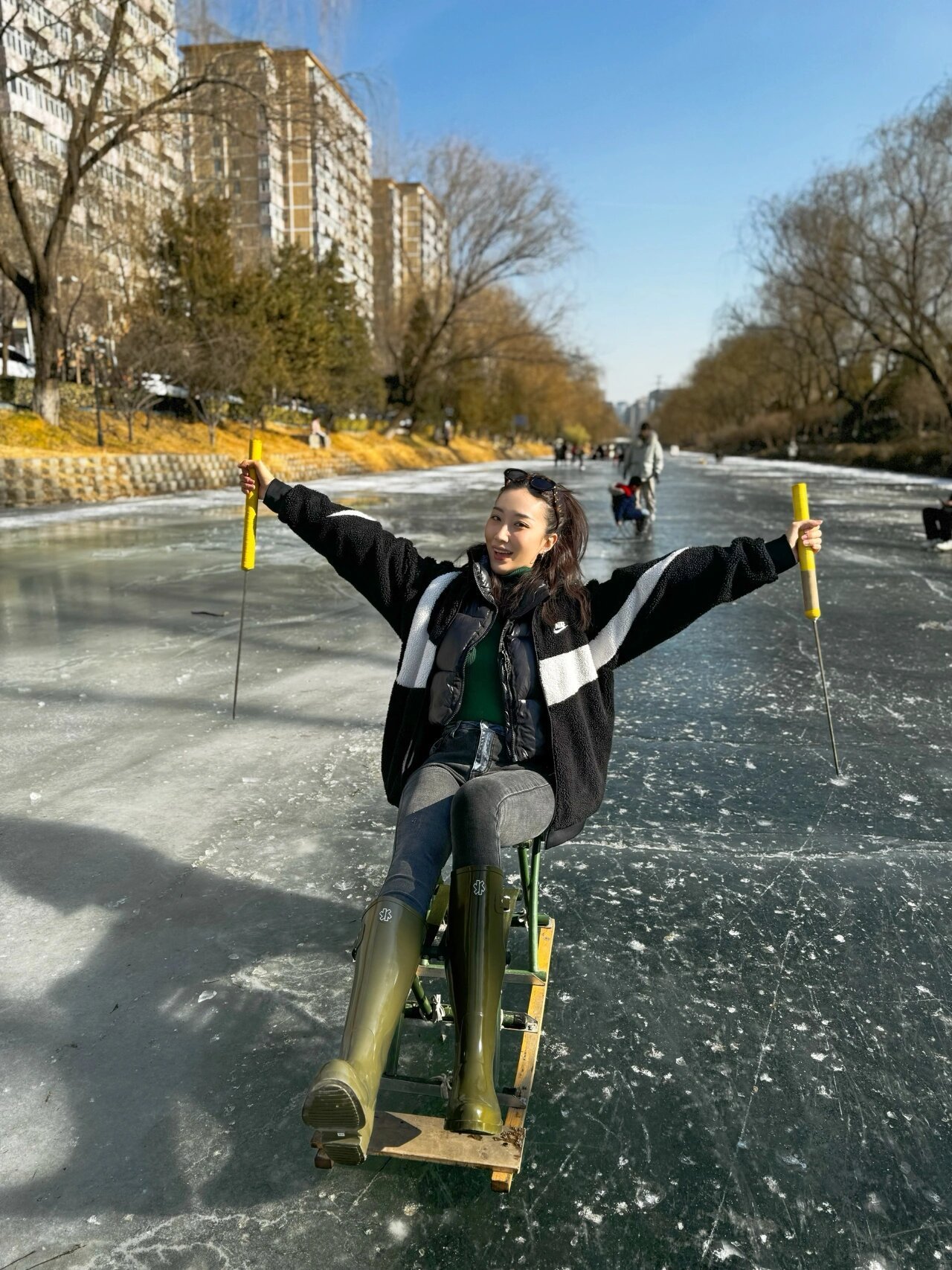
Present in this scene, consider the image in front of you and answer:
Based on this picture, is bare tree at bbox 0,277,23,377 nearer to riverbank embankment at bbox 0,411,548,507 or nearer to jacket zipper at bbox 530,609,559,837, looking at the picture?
riverbank embankment at bbox 0,411,548,507

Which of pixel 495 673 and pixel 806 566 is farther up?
pixel 806 566

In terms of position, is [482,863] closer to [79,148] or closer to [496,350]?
[79,148]

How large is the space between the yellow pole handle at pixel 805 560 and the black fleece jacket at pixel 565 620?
366mm

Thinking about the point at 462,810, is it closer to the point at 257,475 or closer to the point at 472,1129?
the point at 472,1129

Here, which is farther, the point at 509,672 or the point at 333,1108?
the point at 509,672

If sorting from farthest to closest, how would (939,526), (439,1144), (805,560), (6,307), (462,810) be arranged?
1. (6,307)
2. (939,526)
3. (805,560)
4. (462,810)
5. (439,1144)

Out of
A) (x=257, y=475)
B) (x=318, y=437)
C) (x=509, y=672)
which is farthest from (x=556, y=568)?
(x=318, y=437)

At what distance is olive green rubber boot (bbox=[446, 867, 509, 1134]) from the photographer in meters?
1.75

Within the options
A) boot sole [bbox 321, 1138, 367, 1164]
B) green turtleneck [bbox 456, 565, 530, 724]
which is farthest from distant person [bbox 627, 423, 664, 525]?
boot sole [bbox 321, 1138, 367, 1164]

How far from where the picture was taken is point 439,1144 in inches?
69.4

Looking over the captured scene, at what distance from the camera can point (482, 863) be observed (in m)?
1.99

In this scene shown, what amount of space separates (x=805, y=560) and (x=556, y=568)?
1.21 metres

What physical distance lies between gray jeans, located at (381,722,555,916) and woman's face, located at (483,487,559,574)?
0.42 m

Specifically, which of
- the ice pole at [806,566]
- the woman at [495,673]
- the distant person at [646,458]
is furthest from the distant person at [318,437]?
the woman at [495,673]
